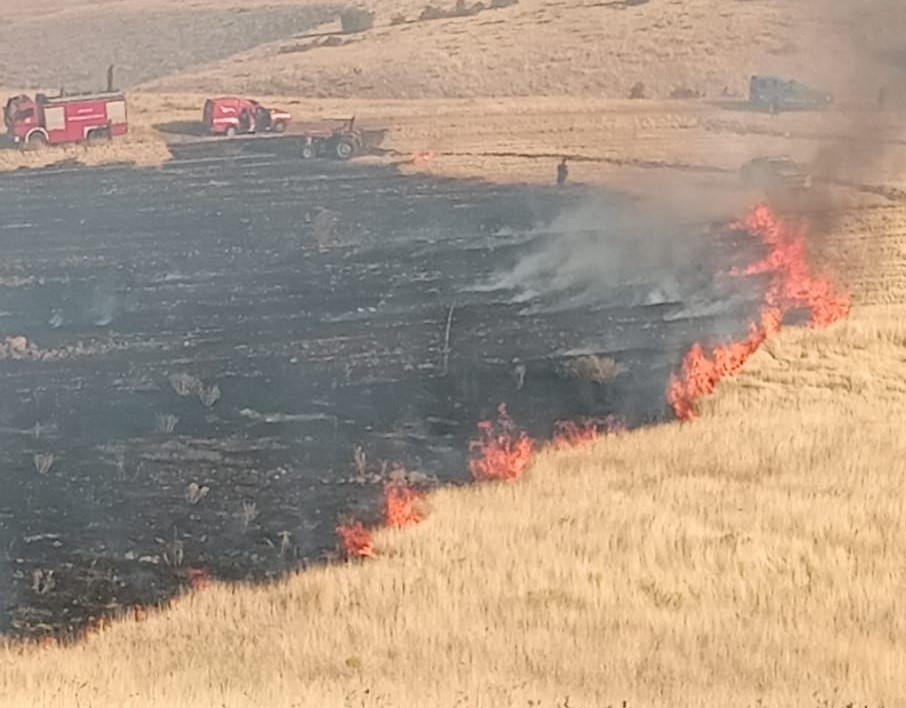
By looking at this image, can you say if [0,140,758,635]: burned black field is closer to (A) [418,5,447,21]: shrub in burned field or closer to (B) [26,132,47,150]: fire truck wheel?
(B) [26,132,47,150]: fire truck wheel

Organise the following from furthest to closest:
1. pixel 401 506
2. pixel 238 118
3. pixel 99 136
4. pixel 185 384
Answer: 1. pixel 238 118
2. pixel 99 136
3. pixel 185 384
4. pixel 401 506

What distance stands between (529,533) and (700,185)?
20.8m

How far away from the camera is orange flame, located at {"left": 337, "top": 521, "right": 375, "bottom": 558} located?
1869 centimetres

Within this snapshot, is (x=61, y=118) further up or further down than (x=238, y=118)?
further up

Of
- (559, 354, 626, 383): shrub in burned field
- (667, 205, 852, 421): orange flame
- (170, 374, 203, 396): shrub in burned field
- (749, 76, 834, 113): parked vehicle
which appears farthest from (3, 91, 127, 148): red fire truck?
(749, 76, 834, 113): parked vehicle

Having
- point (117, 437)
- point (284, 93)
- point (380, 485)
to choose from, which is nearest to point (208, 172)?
point (284, 93)

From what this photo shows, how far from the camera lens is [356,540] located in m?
19.3

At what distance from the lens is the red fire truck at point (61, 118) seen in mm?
39188

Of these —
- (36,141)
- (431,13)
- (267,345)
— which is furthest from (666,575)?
(431,13)

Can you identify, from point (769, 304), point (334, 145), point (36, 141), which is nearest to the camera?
point (769, 304)

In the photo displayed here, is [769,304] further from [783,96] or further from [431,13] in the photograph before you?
[431,13]

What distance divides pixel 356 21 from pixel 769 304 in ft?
91.4

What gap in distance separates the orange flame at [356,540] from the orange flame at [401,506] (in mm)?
434

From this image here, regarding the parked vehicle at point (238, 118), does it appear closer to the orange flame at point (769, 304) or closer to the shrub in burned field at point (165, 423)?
the orange flame at point (769, 304)
